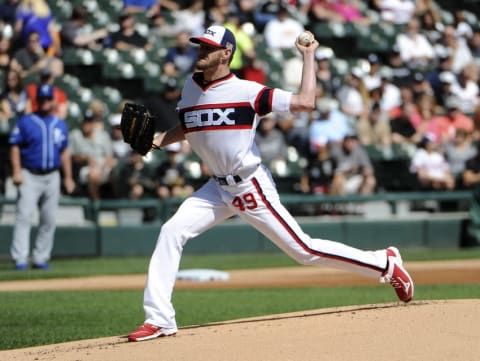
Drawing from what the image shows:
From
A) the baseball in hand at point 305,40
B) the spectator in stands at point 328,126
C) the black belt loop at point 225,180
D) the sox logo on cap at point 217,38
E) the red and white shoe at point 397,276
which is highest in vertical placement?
the baseball in hand at point 305,40

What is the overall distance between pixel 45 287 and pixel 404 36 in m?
10.4

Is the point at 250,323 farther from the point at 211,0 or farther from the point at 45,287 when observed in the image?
the point at 211,0

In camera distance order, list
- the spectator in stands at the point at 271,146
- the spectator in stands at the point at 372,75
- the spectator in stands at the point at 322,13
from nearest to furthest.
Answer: the spectator in stands at the point at 271,146 → the spectator in stands at the point at 372,75 → the spectator in stands at the point at 322,13

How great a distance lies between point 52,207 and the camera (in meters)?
12.6

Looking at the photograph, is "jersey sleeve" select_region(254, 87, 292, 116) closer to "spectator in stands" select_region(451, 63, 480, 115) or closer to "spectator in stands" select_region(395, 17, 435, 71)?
"spectator in stands" select_region(451, 63, 480, 115)

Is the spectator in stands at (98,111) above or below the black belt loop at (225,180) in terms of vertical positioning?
below

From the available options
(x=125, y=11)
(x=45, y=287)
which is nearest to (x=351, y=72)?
(x=125, y=11)

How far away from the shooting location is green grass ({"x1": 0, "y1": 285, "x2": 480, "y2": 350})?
8.02m

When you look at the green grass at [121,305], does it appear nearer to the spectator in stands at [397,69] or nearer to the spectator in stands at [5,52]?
the spectator in stands at [5,52]

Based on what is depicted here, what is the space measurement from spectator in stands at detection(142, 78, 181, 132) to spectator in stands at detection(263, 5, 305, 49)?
9.92 ft

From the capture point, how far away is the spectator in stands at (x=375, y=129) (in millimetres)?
17219

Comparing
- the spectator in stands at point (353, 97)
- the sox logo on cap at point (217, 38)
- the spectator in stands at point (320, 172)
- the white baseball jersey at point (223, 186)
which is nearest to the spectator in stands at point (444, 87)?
the spectator in stands at point (353, 97)

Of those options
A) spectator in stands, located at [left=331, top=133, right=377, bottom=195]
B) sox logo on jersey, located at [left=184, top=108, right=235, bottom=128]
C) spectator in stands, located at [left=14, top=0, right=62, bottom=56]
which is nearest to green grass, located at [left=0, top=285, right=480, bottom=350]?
sox logo on jersey, located at [left=184, top=108, right=235, bottom=128]

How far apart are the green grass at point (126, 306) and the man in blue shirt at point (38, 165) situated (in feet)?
6.73
